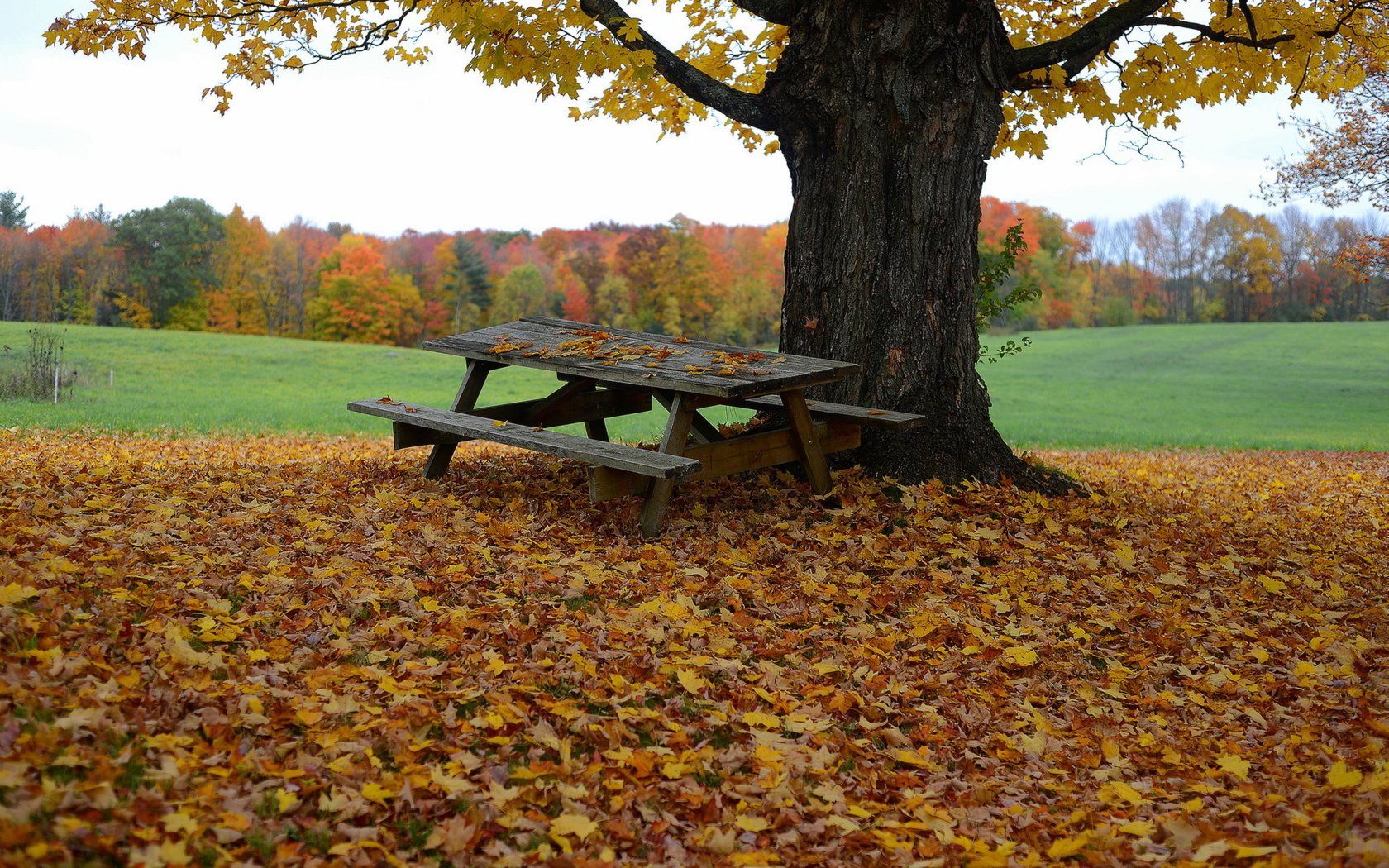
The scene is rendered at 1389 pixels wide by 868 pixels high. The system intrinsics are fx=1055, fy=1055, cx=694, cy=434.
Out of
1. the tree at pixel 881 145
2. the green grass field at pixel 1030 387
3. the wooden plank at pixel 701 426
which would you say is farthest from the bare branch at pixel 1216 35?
the green grass field at pixel 1030 387

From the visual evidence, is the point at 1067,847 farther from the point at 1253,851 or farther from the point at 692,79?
the point at 692,79

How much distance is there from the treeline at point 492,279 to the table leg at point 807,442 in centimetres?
3952

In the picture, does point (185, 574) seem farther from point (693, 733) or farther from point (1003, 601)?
point (1003, 601)

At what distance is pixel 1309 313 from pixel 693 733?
59810mm

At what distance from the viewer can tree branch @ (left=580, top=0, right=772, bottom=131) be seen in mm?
7840

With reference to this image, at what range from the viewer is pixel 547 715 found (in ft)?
13.6

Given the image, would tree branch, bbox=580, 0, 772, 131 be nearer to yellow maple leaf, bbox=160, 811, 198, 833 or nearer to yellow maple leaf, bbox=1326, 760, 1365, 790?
yellow maple leaf, bbox=1326, 760, 1365, 790

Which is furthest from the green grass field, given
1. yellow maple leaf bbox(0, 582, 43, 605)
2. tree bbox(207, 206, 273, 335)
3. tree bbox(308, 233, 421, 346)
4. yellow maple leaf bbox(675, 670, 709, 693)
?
tree bbox(207, 206, 273, 335)

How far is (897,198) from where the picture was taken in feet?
25.0

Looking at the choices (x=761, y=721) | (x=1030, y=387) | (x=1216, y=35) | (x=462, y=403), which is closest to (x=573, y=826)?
(x=761, y=721)

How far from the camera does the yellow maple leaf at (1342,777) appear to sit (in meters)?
3.98

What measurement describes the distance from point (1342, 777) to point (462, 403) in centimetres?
607

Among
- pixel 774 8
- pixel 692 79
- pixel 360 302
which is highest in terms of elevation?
pixel 774 8

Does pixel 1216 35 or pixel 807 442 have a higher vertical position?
pixel 1216 35
